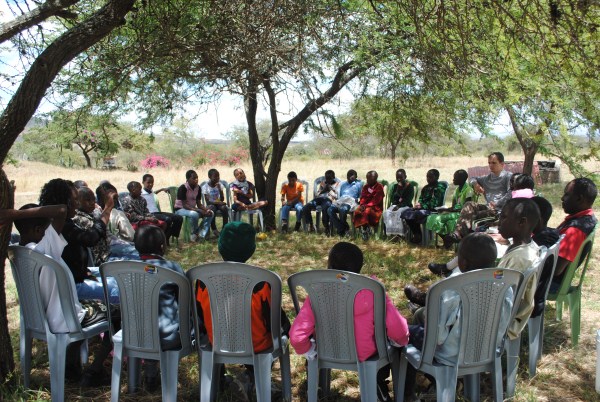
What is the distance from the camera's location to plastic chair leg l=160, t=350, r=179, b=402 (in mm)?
2850

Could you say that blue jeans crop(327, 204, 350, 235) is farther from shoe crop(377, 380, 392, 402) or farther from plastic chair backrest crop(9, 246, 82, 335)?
plastic chair backrest crop(9, 246, 82, 335)

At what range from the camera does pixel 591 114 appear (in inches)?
175

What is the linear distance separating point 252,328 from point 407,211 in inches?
211

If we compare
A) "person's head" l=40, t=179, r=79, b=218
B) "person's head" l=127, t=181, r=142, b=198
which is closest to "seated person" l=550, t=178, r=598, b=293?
"person's head" l=40, t=179, r=79, b=218

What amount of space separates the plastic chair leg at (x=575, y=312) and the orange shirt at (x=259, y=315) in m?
2.42

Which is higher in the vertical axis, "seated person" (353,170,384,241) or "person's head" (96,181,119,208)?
"person's head" (96,181,119,208)

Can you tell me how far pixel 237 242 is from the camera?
9.71 feet

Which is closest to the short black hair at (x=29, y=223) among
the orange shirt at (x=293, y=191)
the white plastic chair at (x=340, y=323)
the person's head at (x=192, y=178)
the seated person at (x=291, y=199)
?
the white plastic chair at (x=340, y=323)

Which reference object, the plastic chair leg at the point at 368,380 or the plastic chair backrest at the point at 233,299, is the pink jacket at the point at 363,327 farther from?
the plastic chair backrest at the point at 233,299

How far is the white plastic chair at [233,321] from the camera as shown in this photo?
106 inches

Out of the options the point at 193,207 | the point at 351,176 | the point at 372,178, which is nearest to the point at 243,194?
the point at 193,207

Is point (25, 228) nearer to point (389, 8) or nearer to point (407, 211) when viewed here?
point (389, 8)

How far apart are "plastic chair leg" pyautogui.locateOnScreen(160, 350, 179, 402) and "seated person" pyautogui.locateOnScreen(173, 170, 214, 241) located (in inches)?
215

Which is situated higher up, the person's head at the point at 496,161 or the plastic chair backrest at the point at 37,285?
the person's head at the point at 496,161
